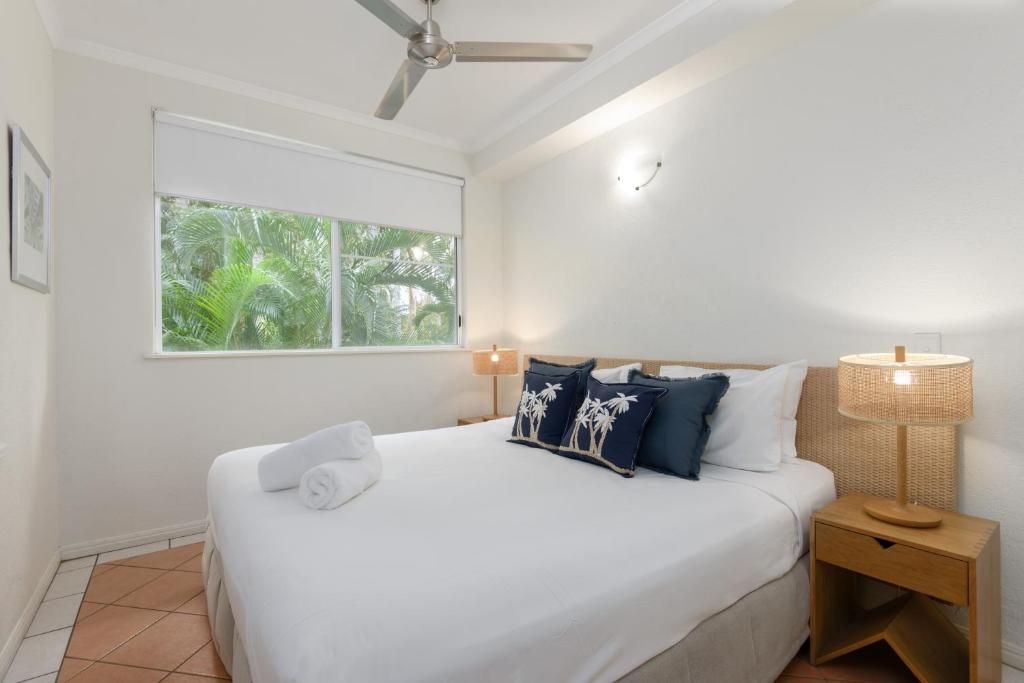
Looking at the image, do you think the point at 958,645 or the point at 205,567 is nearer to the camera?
the point at 958,645

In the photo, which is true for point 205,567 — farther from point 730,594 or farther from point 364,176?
point 364,176

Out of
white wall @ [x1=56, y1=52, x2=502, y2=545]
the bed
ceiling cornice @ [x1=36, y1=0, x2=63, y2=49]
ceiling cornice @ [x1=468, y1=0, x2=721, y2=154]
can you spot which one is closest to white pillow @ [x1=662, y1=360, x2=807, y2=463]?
the bed

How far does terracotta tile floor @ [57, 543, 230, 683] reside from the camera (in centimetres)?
169

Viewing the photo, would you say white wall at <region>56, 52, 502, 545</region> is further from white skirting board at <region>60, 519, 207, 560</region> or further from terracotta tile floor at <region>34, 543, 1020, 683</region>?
terracotta tile floor at <region>34, 543, 1020, 683</region>

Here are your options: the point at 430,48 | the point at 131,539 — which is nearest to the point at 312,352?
the point at 131,539

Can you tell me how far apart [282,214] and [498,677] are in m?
3.18

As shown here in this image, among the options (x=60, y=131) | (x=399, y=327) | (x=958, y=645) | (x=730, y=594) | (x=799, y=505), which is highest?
(x=60, y=131)

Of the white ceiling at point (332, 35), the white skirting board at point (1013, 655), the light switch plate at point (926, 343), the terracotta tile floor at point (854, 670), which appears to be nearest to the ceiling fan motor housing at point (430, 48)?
the white ceiling at point (332, 35)

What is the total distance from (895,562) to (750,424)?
2.10 ft

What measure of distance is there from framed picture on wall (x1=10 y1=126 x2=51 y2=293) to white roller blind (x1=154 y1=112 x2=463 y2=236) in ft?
2.09

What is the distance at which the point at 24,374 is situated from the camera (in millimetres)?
2025

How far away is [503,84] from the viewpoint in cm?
306

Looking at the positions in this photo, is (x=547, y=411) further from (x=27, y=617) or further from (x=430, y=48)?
(x=27, y=617)

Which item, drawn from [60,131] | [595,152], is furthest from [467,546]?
[60,131]
